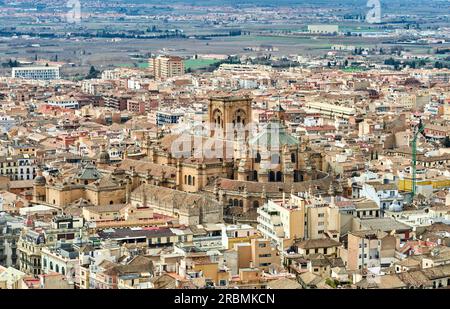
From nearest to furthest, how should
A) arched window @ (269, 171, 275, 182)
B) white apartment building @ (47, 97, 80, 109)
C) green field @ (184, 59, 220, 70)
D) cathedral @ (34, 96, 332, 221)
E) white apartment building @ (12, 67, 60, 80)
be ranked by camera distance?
cathedral @ (34, 96, 332, 221), arched window @ (269, 171, 275, 182), white apartment building @ (47, 97, 80, 109), white apartment building @ (12, 67, 60, 80), green field @ (184, 59, 220, 70)

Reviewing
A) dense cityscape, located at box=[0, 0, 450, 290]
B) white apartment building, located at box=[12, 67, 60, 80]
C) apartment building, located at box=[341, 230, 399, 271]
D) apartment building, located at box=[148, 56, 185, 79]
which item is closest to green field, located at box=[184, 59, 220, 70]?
apartment building, located at box=[148, 56, 185, 79]

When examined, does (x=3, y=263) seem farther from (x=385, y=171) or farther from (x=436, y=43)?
(x=436, y=43)

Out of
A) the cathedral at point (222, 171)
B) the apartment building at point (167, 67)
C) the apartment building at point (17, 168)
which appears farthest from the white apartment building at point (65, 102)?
the cathedral at point (222, 171)

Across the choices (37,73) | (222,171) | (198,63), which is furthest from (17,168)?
(198,63)

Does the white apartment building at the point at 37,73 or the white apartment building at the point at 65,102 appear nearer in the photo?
the white apartment building at the point at 65,102

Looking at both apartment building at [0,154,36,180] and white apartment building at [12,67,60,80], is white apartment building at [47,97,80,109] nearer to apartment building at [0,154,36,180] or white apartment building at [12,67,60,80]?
white apartment building at [12,67,60,80]

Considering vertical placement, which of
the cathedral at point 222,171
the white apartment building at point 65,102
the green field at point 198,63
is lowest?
the green field at point 198,63

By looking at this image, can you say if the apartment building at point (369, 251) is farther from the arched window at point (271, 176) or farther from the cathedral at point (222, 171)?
the arched window at point (271, 176)
